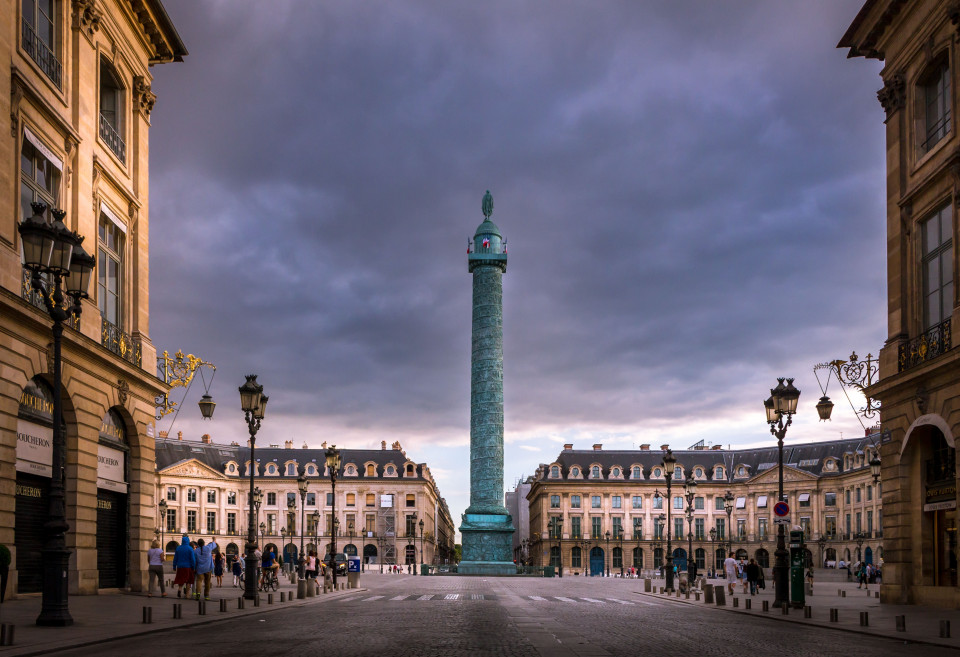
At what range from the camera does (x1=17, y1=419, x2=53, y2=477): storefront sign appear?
72.5ft

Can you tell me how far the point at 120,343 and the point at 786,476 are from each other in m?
104

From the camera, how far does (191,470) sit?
12412cm

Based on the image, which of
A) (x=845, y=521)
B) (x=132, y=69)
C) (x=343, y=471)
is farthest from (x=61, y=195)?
(x=343, y=471)

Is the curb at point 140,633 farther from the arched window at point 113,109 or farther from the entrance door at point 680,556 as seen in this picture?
the entrance door at point 680,556

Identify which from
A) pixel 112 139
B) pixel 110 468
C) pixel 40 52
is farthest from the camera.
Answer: pixel 112 139

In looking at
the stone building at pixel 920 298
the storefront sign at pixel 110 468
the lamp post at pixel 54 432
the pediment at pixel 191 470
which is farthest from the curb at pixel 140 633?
the pediment at pixel 191 470

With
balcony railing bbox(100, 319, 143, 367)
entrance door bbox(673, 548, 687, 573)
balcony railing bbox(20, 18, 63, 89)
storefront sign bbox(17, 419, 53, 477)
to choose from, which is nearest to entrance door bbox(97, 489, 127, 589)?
balcony railing bbox(100, 319, 143, 367)

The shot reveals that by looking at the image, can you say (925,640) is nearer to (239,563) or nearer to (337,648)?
(337,648)

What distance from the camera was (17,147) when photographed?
73.7 feet

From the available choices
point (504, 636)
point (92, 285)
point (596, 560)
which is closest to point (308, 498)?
point (596, 560)

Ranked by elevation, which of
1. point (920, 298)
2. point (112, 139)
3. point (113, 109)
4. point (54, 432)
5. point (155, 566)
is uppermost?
point (113, 109)

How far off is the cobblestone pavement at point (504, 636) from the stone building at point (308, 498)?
10300cm

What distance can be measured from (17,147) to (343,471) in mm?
113548

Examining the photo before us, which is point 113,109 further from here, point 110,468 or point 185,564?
point 185,564
